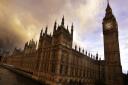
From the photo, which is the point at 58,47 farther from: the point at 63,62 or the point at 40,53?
the point at 40,53

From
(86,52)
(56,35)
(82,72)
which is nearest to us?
(56,35)

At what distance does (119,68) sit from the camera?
50094 millimetres

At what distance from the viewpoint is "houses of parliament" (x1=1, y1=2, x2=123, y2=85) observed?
38.0m

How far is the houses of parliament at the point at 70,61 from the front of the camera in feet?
125

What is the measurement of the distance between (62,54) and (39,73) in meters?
13.3

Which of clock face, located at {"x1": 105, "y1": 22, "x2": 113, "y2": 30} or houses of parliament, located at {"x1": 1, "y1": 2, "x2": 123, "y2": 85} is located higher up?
clock face, located at {"x1": 105, "y1": 22, "x2": 113, "y2": 30}

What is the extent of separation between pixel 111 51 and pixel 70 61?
82.1 feet

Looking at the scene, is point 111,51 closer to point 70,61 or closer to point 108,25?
point 108,25

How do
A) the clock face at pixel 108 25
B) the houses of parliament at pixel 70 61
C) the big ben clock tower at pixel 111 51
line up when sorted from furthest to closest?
the clock face at pixel 108 25
the big ben clock tower at pixel 111 51
the houses of parliament at pixel 70 61

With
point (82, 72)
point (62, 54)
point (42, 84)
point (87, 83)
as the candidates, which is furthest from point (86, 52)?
point (42, 84)

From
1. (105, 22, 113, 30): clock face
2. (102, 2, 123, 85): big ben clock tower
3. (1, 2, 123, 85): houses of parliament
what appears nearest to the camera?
(1, 2, 123, 85): houses of parliament

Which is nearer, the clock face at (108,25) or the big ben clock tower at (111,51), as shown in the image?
the big ben clock tower at (111,51)

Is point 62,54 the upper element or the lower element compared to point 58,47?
lower

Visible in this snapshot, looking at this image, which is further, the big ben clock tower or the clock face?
the clock face
